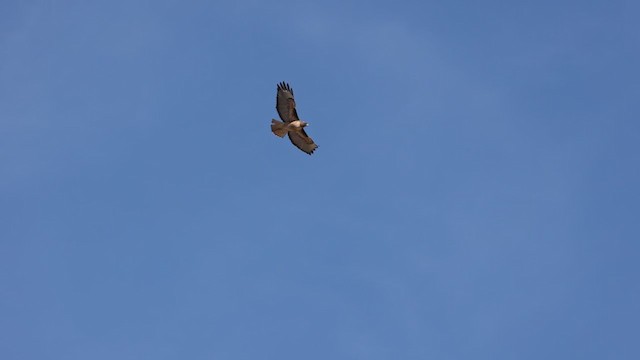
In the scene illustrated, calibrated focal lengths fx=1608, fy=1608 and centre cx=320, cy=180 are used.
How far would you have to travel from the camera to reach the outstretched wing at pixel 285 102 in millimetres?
96062

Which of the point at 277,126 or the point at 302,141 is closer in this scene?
the point at 277,126

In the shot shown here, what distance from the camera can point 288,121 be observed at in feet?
318

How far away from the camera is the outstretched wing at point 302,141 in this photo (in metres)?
97.9

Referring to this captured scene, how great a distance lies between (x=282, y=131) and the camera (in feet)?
319

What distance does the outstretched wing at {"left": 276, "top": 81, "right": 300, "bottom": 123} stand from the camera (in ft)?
315

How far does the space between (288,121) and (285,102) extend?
135 centimetres

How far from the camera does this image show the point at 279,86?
9606cm

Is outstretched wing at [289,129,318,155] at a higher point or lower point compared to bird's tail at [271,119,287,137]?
higher

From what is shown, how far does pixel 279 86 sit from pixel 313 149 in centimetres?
532

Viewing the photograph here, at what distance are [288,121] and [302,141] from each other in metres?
2.26

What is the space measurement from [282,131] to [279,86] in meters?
2.87

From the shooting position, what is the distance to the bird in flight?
96.1m

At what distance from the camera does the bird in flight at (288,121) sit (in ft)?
315

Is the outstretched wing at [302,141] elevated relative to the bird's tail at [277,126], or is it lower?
elevated
